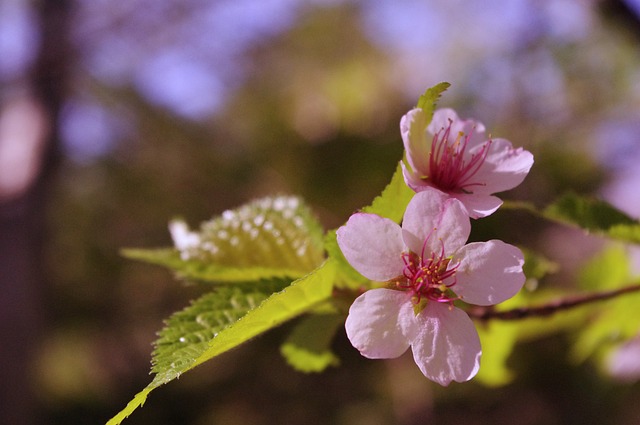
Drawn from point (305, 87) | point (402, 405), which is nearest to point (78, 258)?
point (305, 87)

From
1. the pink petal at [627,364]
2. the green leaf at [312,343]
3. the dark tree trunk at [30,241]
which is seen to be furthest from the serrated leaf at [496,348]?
the dark tree trunk at [30,241]

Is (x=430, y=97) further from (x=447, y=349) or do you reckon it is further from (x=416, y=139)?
(x=447, y=349)

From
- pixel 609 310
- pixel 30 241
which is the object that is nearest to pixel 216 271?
pixel 609 310

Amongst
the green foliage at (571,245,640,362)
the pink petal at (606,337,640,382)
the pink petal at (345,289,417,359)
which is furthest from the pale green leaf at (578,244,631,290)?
the pink petal at (345,289,417,359)

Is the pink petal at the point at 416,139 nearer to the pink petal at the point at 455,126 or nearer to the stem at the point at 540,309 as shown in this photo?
the pink petal at the point at 455,126

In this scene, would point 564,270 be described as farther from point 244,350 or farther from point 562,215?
point 562,215

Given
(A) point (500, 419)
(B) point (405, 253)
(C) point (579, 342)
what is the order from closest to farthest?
(B) point (405, 253) → (C) point (579, 342) → (A) point (500, 419)

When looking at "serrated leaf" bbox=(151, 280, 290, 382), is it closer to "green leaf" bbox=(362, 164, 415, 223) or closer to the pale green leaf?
"green leaf" bbox=(362, 164, 415, 223)
